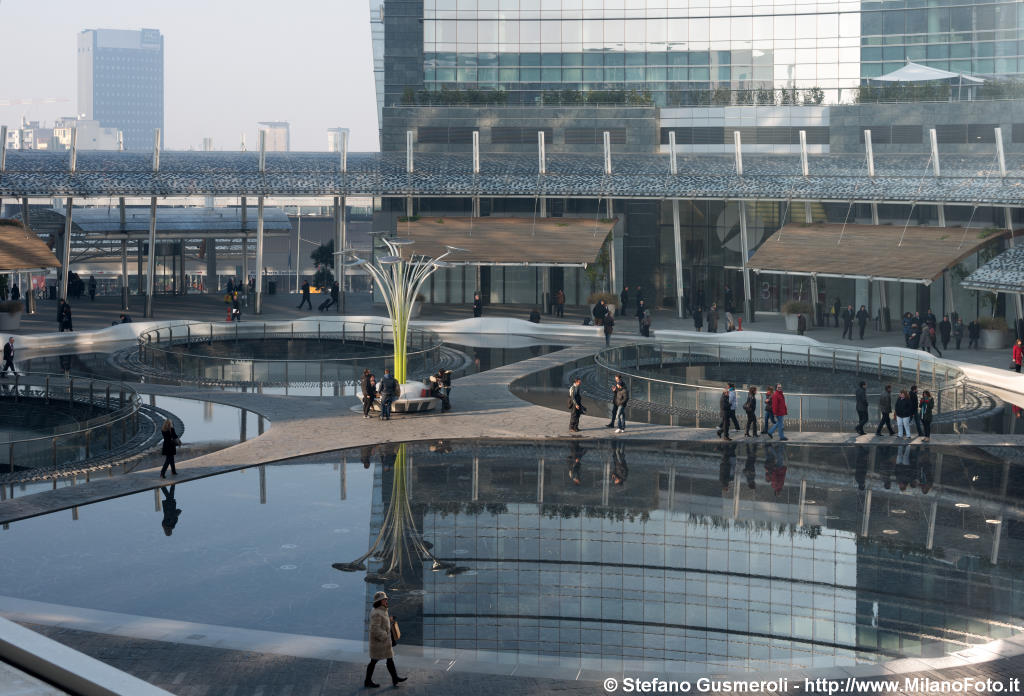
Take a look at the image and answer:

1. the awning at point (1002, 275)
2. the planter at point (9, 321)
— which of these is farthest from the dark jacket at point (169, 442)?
the awning at point (1002, 275)

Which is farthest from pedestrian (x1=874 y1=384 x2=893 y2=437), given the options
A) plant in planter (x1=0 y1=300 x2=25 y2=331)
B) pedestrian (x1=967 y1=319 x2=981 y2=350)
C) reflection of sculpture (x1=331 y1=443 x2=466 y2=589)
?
plant in planter (x1=0 y1=300 x2=25 y2=331)

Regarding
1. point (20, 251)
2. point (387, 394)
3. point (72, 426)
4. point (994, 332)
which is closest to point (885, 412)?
point (387, 394)

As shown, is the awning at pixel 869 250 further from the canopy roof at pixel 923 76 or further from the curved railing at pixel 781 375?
the canopy roof at pixel 923 76

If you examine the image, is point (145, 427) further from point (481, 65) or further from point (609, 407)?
point (481, 65)

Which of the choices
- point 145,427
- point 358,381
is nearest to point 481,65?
point 358,381

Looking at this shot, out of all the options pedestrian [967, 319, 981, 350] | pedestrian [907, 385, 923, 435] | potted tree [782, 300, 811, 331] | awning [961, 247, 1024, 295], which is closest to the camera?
pedestrian [907, 385, 923, 435]

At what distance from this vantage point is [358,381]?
36.4 metres

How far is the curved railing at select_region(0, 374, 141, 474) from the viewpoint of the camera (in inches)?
950

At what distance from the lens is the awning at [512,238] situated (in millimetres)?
51906

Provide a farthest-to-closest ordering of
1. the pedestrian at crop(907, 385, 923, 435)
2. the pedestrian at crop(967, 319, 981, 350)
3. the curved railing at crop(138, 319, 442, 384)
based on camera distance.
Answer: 1. the pedestrian at crop(967, 319, 981, 350)
2. the curved railing at crop(138, 319, 442, 384)
3. the pedestrian at crop(907, 385, 923, 435)

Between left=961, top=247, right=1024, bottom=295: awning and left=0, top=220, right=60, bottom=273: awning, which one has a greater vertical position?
left=0, top=220, right=60, bottom=273: awning

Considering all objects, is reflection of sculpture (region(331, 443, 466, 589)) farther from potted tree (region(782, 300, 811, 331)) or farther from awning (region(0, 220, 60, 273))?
potted tree (region(782, 300, 811, 331))

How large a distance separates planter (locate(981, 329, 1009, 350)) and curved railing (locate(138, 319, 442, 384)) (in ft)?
65.7

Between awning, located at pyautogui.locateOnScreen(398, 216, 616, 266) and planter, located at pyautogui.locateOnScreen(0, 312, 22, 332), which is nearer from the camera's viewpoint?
planter, located at pyautogui.locateOnScreen(0, 312, 22, 332)
